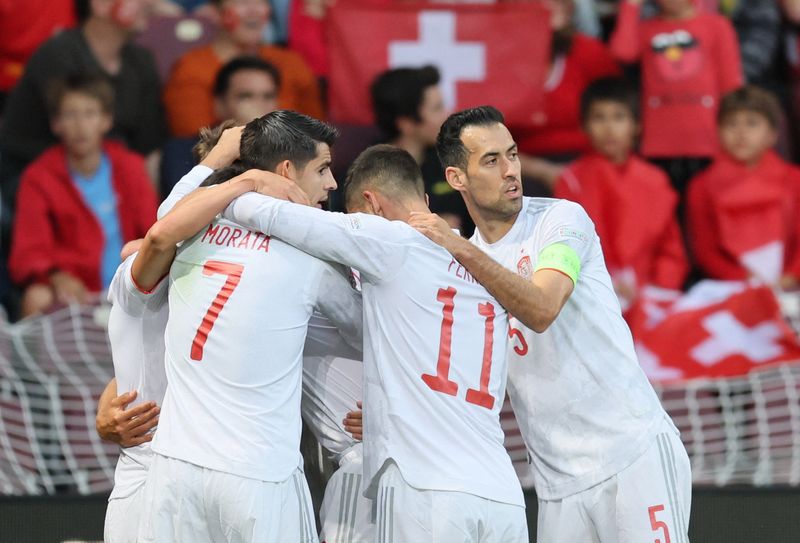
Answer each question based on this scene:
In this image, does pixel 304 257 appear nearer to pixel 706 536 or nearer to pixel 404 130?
pixel 706 536

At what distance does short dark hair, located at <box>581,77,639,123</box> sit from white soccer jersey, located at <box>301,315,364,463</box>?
377 cm

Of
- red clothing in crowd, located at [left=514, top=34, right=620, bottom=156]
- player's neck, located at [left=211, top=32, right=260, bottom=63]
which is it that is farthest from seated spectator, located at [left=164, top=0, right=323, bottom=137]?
red clothing in crowd, located at [left=514, top=34, right=620, bottom=156]

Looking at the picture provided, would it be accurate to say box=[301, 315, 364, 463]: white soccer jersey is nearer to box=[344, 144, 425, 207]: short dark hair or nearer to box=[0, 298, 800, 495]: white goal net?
box=[344, 144, 425, 207]: short dark hair

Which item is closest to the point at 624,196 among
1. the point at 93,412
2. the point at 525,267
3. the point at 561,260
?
the point at 93,412

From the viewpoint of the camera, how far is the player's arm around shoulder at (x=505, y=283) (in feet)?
13.9

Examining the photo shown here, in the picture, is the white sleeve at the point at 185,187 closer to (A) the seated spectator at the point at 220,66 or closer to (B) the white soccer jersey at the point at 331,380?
(B) the white soccer jersey at the point at 331,380

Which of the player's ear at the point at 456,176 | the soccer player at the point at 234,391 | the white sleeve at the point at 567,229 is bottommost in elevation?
the soccer player at the point at 234,391

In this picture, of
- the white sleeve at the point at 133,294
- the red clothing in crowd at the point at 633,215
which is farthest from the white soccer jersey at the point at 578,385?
the red clothing in crowd at the point at 633,215

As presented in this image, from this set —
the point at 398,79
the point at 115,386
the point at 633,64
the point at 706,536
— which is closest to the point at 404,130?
the point at 398,79

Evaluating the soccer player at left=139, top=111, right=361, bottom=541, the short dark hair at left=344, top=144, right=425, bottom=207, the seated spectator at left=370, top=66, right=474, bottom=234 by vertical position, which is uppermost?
the seated spectator at left=370, top=66, right=474, bottom=234

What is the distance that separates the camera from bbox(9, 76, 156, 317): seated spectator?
23.6 feet

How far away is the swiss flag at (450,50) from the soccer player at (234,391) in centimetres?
403

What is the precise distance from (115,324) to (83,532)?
184 centimetres

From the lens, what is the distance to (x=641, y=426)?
4.52 metres
